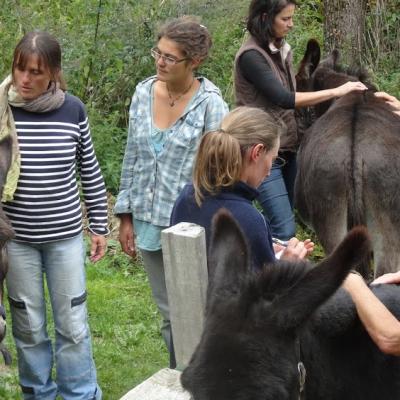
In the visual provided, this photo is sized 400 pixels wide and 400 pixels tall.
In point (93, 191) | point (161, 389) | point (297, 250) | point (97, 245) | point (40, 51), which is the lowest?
point (161, 389)

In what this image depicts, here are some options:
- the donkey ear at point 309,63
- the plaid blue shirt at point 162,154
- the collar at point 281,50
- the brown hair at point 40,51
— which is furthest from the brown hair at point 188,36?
the donkey ear at point 309,63

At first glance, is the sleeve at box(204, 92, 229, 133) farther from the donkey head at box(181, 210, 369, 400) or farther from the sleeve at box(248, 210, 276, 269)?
the donkey head at box(181, 210, 369, 400)

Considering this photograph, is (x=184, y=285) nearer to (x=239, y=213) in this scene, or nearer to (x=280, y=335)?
(x=239, y=213)

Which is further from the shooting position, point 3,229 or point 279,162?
point 279,162

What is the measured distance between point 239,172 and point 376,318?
3.08 ft

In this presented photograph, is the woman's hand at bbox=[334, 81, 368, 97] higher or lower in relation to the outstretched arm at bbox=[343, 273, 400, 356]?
higher

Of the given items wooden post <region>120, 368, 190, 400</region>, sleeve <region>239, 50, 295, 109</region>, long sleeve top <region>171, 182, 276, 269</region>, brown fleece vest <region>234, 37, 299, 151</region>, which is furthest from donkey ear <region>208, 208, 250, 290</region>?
brown fleece vest <region>234, 37, 299, 151</region>

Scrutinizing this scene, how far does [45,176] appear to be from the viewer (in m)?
4.45

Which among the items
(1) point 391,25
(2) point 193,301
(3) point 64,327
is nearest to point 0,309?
(3) point 64,327

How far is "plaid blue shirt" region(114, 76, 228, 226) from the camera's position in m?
4.56

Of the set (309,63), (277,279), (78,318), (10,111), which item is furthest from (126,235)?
(309,63)

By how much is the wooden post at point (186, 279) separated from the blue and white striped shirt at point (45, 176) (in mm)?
1132

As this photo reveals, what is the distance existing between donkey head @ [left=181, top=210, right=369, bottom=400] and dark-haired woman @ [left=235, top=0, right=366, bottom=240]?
3.56 m

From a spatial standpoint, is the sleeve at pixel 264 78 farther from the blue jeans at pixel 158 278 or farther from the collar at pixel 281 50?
the blue jeans at pixel 158 278
